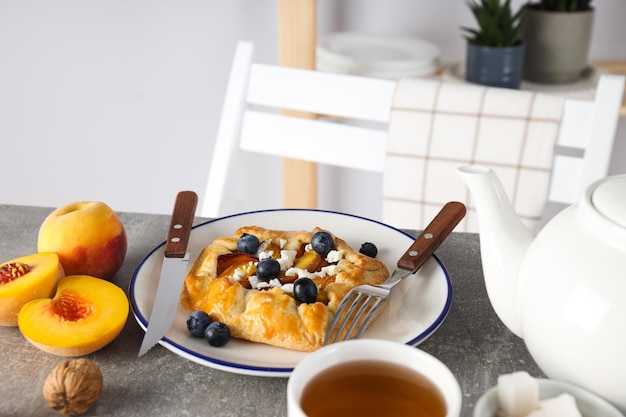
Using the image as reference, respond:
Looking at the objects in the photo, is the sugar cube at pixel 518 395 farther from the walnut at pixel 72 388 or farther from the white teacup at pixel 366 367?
the walnut at pixel 72 388

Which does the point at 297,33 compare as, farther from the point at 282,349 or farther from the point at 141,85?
the point at 282,349

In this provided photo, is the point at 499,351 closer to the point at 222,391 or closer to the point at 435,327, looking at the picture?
the point at 435,327

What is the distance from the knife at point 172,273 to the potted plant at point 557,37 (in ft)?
3.34

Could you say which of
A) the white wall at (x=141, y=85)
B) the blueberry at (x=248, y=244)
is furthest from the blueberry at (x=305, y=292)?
the white wall at (x=141, y=85)

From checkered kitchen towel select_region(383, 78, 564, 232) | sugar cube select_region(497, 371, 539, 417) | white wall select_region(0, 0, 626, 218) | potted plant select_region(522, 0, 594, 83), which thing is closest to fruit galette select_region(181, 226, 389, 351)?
sugar cube select_region(497, 371, 539, 417)

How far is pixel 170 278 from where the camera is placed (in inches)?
32.9

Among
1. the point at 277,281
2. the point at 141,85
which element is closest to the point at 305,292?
the point at 277,281

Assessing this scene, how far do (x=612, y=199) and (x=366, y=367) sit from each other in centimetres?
25

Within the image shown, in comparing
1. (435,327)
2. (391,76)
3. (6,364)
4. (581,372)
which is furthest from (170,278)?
(391,76)

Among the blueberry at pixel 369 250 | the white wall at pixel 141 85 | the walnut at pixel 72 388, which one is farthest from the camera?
the white wall at pixel 141 85

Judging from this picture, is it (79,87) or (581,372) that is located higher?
(581,372)

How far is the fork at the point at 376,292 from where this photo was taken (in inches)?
29.6

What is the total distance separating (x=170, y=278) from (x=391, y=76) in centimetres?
97

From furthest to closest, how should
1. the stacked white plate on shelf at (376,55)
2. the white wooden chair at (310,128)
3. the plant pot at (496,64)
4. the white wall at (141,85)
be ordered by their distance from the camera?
the white wall at (141,85) < the stacked white plate on shelf at (376,55) < the plant pot at (496,64) < the white wooden chair at (310,128)
